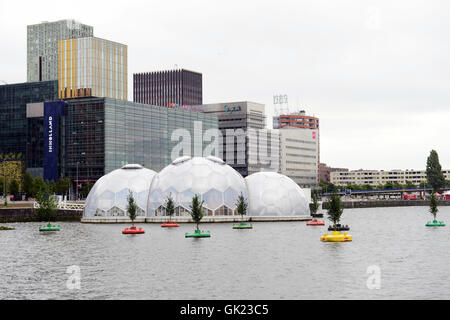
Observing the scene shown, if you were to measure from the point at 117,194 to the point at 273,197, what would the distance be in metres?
32.8

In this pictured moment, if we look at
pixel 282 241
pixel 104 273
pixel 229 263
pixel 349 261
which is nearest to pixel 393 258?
pixel 349 261

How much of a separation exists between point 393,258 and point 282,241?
23.7 metres

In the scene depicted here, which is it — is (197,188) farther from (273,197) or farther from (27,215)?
(27,215)

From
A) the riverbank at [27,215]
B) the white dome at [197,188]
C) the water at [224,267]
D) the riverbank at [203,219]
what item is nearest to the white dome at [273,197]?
the riverbank at [203,219]

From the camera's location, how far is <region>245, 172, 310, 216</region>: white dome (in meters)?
150

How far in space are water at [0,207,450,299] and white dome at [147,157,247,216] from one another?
132ft

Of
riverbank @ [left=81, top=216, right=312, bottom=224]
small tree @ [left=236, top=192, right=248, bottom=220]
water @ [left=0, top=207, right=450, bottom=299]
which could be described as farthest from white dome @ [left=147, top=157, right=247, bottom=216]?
water @ [left=0, top=207, right=450, bottom=299]

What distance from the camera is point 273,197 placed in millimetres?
150125

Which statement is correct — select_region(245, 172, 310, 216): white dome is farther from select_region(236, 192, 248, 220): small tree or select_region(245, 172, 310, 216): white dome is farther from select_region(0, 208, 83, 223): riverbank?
select_region(0, 208, 83, 223): riverbank

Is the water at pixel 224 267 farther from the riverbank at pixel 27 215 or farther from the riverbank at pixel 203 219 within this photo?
the riverbank at pixel 27 215
